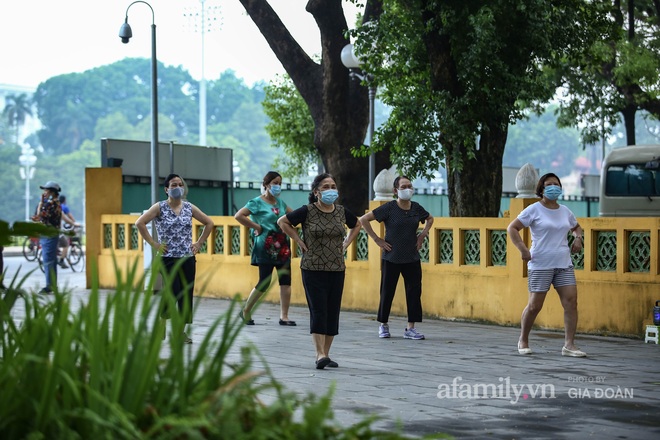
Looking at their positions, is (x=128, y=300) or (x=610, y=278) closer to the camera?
(x=128, y=300)

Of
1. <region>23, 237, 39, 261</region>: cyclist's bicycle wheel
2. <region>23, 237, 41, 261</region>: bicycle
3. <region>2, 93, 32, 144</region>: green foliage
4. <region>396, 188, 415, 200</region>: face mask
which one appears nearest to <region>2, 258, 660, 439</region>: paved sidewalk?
<region>396, 188, 415, 200</region>: face mask

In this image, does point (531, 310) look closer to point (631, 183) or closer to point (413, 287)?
point (413, 287)

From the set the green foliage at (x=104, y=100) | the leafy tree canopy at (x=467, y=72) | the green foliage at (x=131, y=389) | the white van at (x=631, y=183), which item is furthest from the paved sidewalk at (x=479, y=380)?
the green foliage at (x=104, y=100)

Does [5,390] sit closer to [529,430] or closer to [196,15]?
[529,430]

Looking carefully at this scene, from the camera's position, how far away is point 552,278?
11.6 metres

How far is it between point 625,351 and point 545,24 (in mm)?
6452

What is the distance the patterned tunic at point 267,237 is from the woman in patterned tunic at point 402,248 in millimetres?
1690

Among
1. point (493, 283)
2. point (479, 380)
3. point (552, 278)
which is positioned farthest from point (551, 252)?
point (493, 283)

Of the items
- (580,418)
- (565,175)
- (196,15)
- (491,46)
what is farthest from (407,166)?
(565,175)

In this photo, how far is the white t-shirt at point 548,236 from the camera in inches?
455

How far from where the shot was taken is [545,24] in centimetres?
1761

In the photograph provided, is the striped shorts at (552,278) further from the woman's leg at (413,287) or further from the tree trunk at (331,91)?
the tree trunk at (331,91)

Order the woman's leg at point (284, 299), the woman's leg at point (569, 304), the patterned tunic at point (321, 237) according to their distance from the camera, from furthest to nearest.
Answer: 1. the woman's leg at point (284, 299)
2. the woman's leg at point (569, 304)
3. the patterned tunic at point (321, 237)

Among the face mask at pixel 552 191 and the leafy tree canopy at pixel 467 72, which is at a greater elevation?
the leafy tree canopy at pixel 467 72
